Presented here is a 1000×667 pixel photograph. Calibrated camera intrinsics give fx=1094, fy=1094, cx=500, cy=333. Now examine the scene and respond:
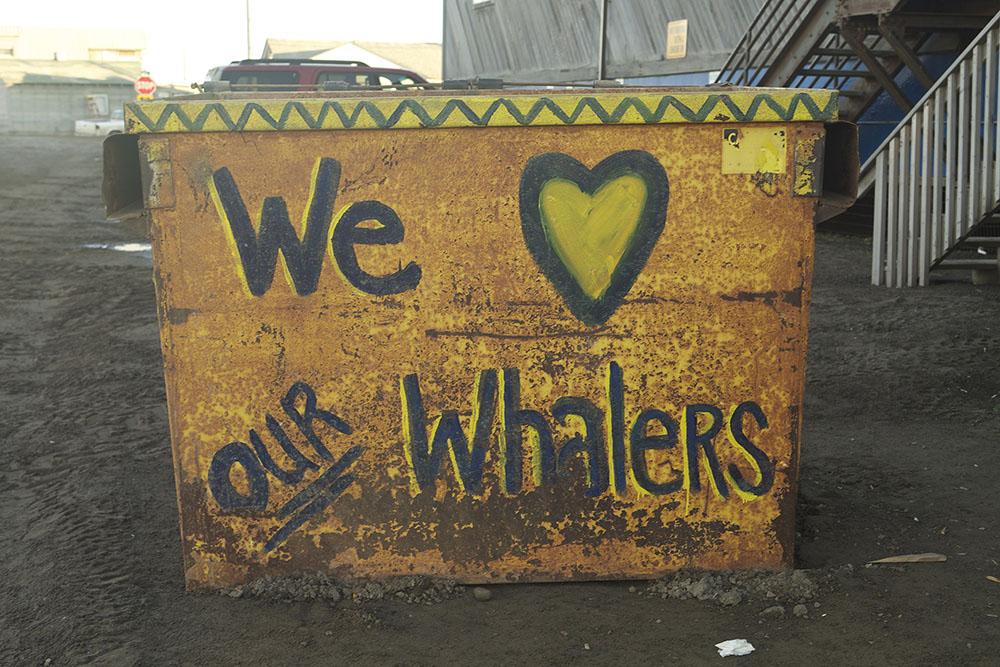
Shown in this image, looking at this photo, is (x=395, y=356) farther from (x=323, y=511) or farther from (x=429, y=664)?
(x=429, y=664)

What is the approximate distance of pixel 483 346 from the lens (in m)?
3.25

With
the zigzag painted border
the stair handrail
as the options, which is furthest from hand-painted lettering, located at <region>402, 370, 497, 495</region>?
the stair handrail

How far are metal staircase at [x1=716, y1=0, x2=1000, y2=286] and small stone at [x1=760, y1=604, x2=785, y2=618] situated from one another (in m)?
5.90

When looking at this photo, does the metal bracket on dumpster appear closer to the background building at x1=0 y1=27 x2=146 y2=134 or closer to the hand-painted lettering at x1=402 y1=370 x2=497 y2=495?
the hand-painted lettering at x1=402 y1=370 x2=497 y2=495

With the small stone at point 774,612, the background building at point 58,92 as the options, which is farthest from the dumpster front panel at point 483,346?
the background building at point 58,92

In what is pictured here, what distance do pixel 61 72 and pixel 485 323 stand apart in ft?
203

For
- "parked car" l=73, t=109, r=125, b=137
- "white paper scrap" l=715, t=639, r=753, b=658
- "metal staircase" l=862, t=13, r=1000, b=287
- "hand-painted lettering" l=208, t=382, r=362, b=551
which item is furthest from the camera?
"parked car" l=73, t=109, r=125, b=137

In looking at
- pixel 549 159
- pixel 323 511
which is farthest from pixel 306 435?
pixel 549 159

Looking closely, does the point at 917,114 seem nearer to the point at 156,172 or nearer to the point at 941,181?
the point at 941,181

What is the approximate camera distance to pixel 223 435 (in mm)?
3262

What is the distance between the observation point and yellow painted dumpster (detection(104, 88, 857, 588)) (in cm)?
313

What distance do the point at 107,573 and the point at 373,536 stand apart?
924 mm

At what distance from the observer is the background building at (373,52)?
57.2 meters

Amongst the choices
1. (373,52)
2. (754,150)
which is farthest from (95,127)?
(754,150)
